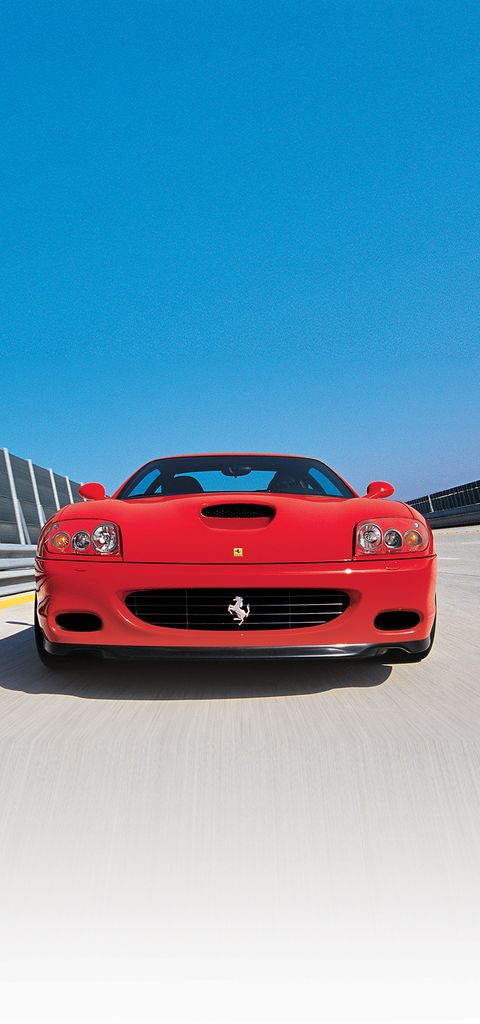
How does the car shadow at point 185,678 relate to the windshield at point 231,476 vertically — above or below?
below

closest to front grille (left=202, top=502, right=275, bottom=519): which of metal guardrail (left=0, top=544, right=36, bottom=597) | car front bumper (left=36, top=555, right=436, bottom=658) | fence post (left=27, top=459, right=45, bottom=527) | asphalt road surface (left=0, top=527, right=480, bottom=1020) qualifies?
car front bumper (left=36, top=555, right=436, bottom=658)

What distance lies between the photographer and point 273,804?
6.68 feet

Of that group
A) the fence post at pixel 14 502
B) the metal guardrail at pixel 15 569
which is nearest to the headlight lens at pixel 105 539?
the metal guardrail at pixel 15 569

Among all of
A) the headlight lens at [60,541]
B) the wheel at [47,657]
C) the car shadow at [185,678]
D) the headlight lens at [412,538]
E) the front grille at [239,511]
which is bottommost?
the car shadow at [185,678]

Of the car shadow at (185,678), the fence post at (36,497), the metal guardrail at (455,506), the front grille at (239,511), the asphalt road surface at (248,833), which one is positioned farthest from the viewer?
the metal guardrail at (455,506)

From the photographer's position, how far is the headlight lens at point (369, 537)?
133 inches

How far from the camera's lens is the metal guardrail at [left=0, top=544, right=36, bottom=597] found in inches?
366

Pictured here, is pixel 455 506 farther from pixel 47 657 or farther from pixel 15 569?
pixel 47 657

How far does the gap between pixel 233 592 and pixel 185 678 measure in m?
0.58

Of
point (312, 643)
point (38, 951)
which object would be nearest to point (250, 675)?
point (312, 643)

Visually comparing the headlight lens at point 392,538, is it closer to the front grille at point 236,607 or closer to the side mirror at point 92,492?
the front grille at point 236,607

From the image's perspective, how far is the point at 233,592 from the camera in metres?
3.27

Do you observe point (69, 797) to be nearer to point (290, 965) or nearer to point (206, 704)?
point (290, 965)

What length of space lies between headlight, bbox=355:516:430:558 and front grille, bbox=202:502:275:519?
1.31 feet
